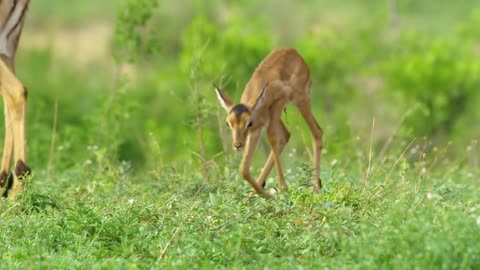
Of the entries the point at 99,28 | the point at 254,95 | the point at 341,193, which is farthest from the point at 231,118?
the point at 99,28

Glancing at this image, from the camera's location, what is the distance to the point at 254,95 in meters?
7.96

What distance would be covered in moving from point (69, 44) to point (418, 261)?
28.6 meters

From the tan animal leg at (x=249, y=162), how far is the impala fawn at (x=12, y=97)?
61.4 inches

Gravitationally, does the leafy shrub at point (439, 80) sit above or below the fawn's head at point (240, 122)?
below

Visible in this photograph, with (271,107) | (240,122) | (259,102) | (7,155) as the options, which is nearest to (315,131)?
(271,107)

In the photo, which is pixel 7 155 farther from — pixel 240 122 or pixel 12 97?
pixel 240 122

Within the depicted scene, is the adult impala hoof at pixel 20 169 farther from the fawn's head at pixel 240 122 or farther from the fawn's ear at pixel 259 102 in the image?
the fawn's ear at pixel 259 102

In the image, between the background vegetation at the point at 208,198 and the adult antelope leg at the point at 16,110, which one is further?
the adult antelope leg at the point at 16,110

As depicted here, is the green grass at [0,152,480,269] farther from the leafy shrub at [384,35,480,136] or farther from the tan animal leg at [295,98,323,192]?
the leafy shrub at [384,35,480,136]

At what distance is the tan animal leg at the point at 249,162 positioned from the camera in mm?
7672

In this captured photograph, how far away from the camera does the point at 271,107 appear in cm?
812

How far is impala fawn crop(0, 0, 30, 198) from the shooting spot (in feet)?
27.5

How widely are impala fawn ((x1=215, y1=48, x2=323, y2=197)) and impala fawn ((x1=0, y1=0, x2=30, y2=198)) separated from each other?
1538 mm

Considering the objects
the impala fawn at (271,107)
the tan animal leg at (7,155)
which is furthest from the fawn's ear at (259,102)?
the tan animal leg at (7,155)
